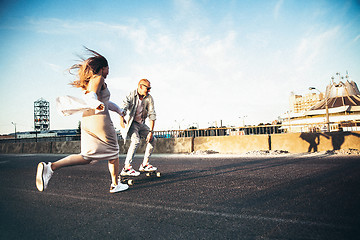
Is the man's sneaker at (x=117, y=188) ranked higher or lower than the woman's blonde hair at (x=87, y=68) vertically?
lower

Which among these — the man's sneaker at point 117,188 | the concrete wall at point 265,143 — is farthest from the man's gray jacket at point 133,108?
the concrete wall at point 265,143

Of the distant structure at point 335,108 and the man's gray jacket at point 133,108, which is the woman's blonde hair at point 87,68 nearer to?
the man's gray jacket at point 133,108

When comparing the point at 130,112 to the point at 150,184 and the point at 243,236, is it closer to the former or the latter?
the point at 150,184

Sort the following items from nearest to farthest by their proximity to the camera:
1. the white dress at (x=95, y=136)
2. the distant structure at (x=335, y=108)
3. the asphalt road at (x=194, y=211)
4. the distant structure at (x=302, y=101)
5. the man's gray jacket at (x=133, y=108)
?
the asphalt road at (x=194, y=211) < the white dress at (x=95, y=136) < the man's gray jacket at (x=133, y=108) < the distant structure at (x=335, y=108) < the distant structure at (x=302, y=101)

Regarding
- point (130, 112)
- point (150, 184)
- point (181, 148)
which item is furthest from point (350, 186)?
point (181, 148)

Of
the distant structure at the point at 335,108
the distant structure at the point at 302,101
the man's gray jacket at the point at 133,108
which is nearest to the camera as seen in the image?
the man's gray jacket at the point at 133,108

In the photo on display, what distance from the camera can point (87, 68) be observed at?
3.39 m

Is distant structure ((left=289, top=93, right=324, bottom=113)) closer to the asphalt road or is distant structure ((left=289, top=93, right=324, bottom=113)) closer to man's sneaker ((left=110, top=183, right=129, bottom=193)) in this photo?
the asphalt road

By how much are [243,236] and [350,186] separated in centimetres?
243

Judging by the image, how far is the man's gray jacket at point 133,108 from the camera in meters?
4.95

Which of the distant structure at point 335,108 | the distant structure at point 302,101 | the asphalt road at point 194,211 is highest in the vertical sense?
the distant structure at point 302,101

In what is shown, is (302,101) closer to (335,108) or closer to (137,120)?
(335,108)

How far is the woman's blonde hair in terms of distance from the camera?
3.38 m

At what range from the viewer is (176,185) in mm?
3945
